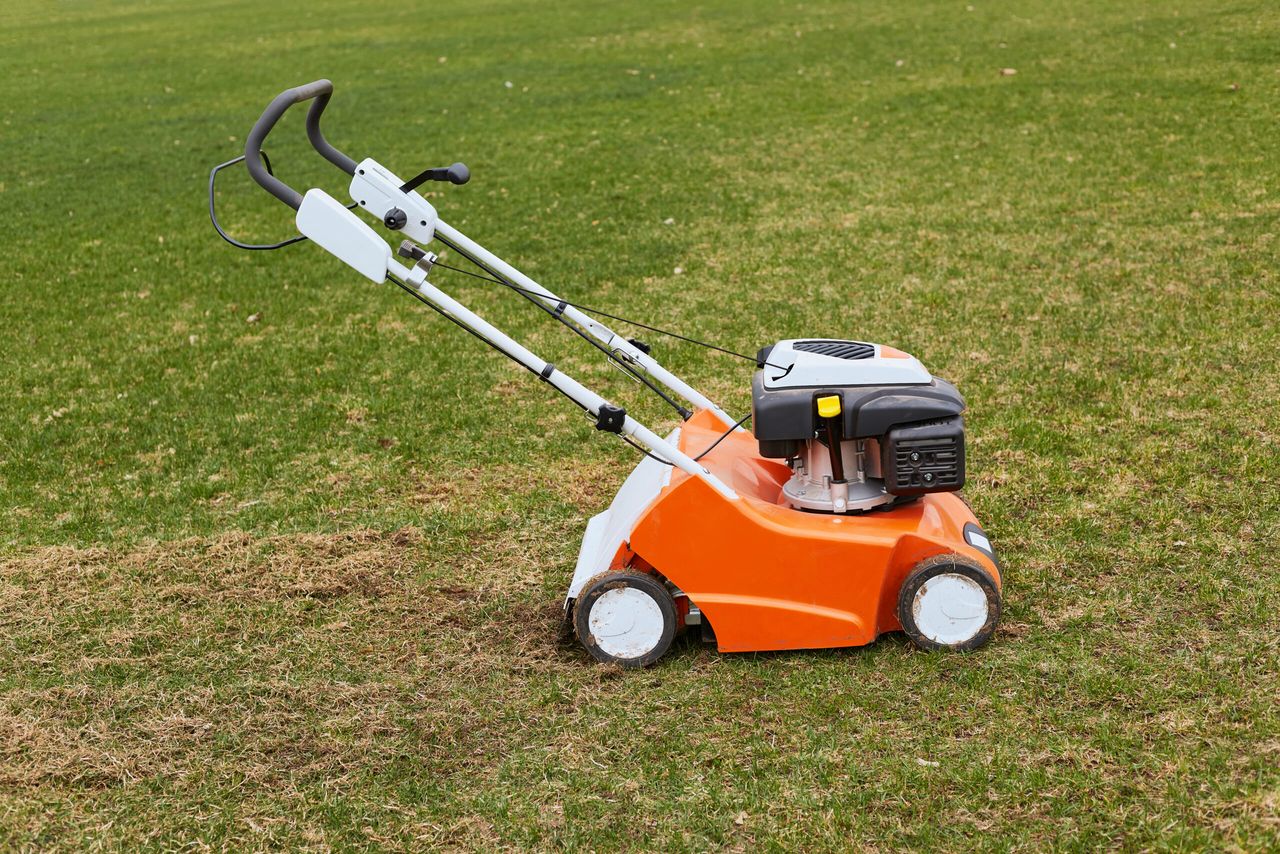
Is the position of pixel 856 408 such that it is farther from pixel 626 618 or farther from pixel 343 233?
pixel 343 233

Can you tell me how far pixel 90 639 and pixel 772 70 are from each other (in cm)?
1113

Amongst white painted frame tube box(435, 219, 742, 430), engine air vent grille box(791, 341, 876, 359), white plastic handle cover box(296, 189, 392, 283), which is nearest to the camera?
white plastic handle cover box(296, 189, 392, 283)

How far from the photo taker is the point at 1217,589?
4066mm

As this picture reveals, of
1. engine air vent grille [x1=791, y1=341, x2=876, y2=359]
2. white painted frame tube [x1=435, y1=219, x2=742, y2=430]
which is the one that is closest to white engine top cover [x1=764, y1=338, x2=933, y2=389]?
engine air vent grille [x1=791, y1=341, x2=876, y2=359]

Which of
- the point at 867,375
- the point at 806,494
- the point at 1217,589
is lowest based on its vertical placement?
the point at 1217,589

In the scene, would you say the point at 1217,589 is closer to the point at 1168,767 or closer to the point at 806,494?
the point at 1168,767

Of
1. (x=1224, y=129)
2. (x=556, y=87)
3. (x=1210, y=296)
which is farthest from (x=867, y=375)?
(x=556, y=87)

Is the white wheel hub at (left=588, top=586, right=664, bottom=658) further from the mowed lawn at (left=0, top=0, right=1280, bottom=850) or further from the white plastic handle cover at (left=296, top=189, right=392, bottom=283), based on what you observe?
the white plastic handle cover at (left=296, top=189, right=392, bottom=283)

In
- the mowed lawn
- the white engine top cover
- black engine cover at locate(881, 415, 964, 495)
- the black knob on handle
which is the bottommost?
the mowed lawn

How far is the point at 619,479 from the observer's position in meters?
5.27

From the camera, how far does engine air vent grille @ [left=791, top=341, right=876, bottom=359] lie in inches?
153

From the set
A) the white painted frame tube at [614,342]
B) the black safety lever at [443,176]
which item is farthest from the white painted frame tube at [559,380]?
the white painted frame tube at [614,342]

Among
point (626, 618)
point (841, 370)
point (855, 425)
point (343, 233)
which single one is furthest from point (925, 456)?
point (343, 233)

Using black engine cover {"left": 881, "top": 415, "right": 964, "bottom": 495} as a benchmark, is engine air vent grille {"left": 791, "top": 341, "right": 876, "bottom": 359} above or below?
above
